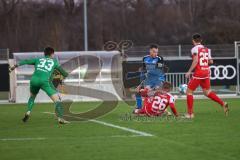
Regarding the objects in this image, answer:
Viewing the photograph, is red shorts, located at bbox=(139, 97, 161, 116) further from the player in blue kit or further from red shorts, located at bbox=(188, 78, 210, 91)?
red shorts, located at bbox=(188, 78, 210, 91)

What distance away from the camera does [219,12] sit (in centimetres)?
6075

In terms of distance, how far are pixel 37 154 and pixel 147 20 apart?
4832cm

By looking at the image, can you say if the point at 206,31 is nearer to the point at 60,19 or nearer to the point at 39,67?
the point at 60,19

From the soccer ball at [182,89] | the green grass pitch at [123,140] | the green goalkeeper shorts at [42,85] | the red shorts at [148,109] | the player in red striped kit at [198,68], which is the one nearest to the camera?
the green grass pitch at [123,140]

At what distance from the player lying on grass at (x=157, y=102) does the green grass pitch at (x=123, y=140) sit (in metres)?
0.64

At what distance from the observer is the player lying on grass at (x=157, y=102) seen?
17391 millimetres

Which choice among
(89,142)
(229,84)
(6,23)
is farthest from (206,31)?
(89,142)

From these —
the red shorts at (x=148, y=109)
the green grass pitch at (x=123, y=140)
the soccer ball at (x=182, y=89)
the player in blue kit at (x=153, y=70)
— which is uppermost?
the player in blue kit at (x=153, y=70)

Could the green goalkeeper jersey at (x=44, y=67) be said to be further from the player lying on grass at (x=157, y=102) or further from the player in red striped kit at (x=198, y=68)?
the player in red striped kit at (x=198, y=68)

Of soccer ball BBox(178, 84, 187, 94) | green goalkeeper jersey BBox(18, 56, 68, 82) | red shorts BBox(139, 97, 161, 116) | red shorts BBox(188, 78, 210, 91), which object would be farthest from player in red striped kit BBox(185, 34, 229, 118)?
soccer ball BBox(178, 84, 187, 94)

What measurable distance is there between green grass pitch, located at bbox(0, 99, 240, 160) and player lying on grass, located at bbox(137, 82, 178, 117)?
64 cm

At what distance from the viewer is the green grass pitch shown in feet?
35.6

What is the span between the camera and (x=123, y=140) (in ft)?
41.9

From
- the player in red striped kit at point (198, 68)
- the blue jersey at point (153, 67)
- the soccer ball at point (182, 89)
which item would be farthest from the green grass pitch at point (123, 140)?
the soccer ball at point (182, 89)
